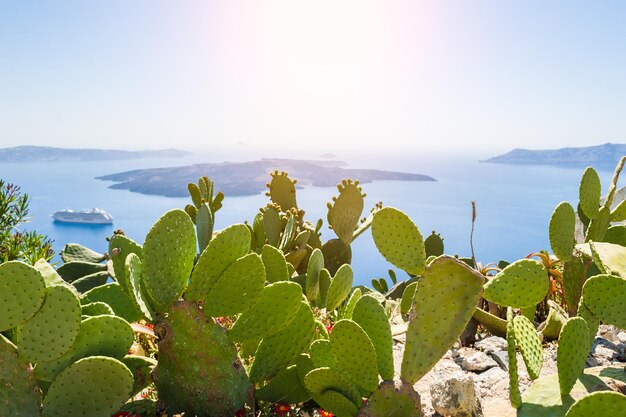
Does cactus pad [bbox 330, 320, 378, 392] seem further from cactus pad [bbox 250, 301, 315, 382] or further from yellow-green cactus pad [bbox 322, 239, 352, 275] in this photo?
yellow-green cactus pad [bbox 322, 239, 352, 275]

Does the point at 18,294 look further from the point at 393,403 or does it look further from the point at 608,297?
the point at 608,297

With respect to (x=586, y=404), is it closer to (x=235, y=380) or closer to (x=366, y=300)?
(x=366, y=300)

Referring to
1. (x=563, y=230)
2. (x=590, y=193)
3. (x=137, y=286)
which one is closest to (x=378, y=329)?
(x=137, y=286)

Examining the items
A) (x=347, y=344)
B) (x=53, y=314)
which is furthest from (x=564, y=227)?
(x=53, y=314)

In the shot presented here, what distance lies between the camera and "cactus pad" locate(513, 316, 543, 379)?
2104 millimetres

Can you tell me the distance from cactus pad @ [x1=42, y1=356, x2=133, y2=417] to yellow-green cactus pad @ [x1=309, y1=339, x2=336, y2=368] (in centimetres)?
74

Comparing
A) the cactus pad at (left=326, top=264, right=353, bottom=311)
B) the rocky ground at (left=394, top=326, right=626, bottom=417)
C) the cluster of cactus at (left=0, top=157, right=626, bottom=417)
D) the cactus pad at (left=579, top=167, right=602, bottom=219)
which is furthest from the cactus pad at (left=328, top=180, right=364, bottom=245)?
the cluster of cactus at (left=0, top=157, right=626, bottom=417)

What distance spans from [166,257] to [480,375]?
1.84m

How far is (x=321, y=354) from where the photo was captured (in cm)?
238

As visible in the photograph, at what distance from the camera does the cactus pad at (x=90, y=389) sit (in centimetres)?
203

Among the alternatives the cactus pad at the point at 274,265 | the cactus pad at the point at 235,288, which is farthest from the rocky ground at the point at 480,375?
the cactus pad at the point at 235,288

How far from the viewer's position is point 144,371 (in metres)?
2.43

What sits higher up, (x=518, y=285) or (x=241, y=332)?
(x=518, y=285)

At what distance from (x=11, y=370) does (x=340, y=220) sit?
113 inches
